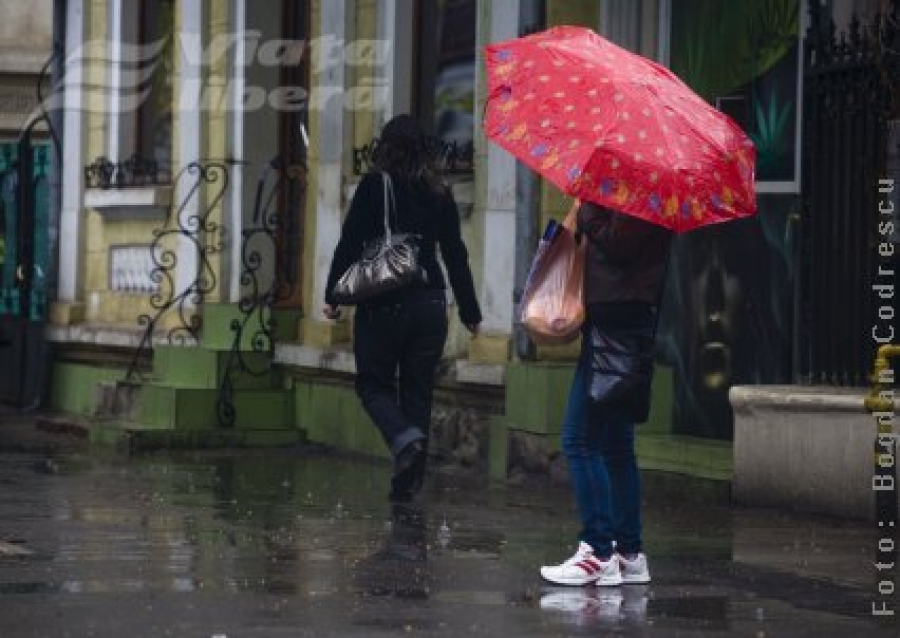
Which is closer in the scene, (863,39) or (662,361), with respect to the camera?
(863,39)

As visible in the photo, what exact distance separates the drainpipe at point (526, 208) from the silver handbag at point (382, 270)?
1736mm

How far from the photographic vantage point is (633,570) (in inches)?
388

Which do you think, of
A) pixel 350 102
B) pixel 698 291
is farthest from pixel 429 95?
pixel 698 291

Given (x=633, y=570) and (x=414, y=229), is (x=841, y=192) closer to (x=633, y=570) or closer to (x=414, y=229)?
(x=414, y=229)

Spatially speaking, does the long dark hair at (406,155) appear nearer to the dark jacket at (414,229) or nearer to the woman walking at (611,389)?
the dark jacket at (414,229)

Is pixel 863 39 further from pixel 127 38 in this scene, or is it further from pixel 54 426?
pixel 127 38

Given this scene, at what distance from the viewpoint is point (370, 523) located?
1204 centimetres


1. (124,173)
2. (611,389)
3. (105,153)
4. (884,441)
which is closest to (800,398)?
(884,441)

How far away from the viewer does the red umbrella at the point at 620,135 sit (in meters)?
9.29

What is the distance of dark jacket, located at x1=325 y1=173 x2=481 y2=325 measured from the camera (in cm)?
1299

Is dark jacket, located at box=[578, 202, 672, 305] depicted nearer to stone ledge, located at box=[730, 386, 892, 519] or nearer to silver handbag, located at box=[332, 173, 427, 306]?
stone ledge, located at box=[730, 386, 892, 519]

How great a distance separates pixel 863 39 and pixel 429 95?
502cm

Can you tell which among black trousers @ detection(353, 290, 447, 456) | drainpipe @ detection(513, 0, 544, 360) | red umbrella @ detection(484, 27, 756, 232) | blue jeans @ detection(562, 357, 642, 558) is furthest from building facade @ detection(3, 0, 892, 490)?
red umbrella @ detection(484, 27, 756, 232)

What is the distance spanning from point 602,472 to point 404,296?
3307 millimetres
